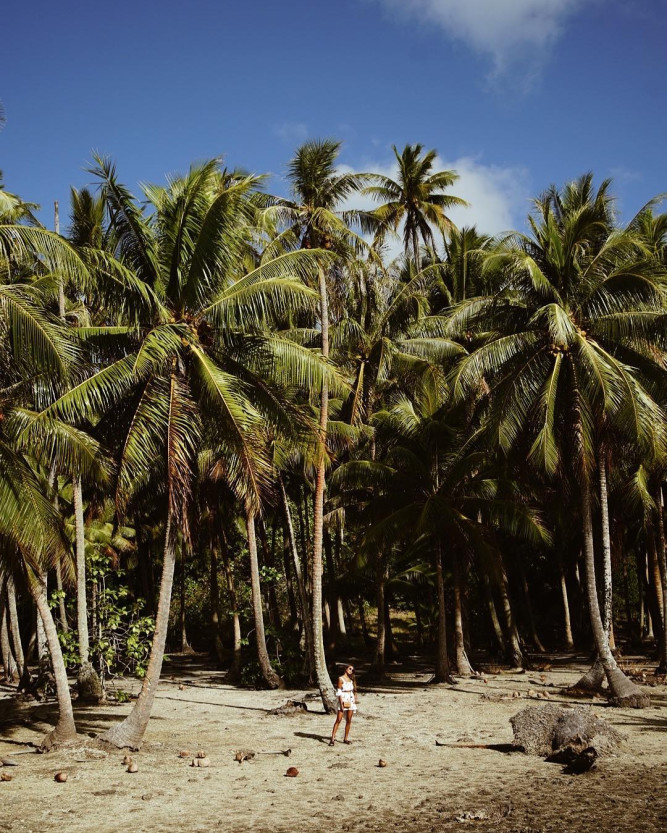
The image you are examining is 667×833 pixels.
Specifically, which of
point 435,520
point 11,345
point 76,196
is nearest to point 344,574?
point 435,520

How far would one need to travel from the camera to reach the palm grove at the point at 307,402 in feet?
41.7

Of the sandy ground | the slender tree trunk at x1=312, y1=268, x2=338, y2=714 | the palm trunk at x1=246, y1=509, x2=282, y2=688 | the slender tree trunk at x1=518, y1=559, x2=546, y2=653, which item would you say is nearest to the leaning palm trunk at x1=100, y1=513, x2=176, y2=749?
the sandy ground

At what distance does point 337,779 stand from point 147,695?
12.6 feet

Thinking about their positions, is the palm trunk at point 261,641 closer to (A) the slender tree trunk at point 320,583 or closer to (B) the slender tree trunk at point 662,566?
(A) the slender tree trunk at point 320,583

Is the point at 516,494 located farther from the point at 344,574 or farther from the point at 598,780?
the point at 598,780

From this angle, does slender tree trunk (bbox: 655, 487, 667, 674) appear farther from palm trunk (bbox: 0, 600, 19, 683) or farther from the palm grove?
palm trunk (bbox: 0, 600, 19, 683)

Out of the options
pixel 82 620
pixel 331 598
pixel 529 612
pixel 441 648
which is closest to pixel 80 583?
pixel 82 620

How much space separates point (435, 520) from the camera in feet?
70.0

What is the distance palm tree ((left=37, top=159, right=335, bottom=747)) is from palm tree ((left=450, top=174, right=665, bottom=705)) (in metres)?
5.34

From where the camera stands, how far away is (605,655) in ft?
56.3

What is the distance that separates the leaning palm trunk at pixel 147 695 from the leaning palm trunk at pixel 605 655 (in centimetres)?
924

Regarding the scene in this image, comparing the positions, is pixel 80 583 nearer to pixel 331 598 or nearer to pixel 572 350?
pixel 572 350

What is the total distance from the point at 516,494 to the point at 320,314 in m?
7.51

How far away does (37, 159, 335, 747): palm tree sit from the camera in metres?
12.8
